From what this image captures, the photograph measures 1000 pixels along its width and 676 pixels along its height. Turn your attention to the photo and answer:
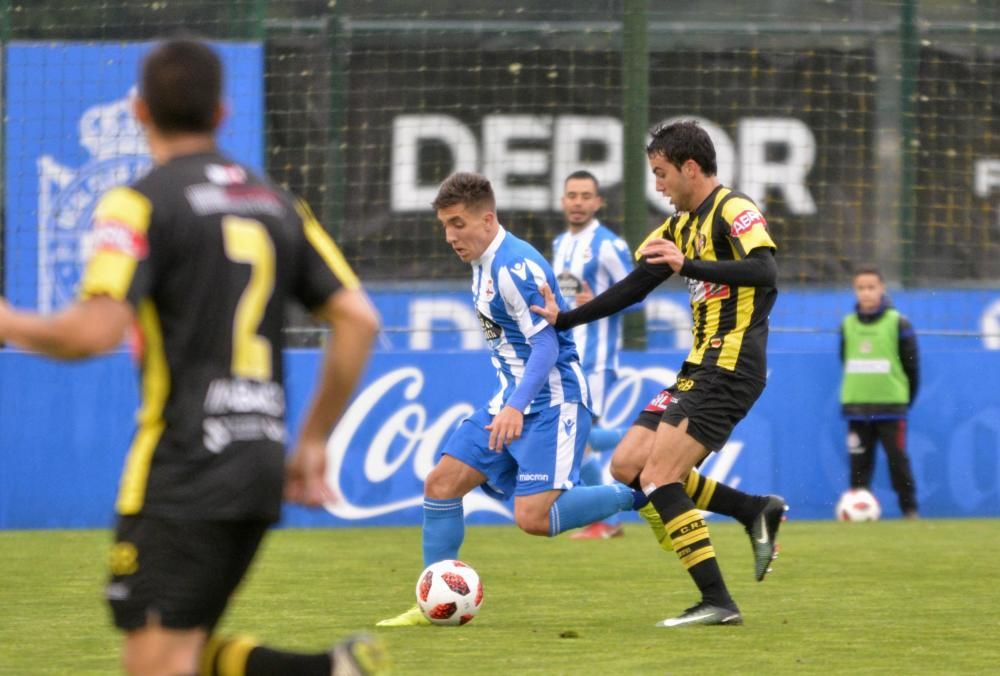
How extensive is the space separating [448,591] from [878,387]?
6023mm

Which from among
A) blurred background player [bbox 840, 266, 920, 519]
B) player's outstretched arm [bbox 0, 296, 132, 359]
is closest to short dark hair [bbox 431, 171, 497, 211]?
player's outstretched arm [bbox 0, 296, 132, 359]

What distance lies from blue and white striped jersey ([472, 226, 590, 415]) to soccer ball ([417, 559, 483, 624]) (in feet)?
2.26

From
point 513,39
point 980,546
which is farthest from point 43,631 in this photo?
point 513,39

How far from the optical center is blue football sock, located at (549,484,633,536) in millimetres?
6953

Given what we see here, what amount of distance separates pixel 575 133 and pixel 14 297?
4.81 metres

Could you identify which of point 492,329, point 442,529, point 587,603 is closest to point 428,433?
point 587,603

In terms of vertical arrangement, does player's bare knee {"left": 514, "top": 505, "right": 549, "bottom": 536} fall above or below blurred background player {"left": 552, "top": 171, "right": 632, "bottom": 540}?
below

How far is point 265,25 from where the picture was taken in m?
13.4

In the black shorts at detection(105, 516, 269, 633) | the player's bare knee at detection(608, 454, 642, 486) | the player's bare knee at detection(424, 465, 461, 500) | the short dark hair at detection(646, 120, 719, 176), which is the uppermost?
the short dark hair at detection(646, 120, 719, 176)

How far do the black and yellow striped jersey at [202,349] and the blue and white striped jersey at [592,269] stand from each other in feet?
22.1

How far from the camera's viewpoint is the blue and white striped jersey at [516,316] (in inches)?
269

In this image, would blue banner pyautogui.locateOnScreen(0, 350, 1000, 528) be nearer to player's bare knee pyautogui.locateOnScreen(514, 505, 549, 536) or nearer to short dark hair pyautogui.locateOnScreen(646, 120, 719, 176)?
A: player's bare knee pyautogui.locateOnScreen(514, 505, 549, 536)

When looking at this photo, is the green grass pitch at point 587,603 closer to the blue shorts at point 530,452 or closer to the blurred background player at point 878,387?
the blue shorts at point 530,452

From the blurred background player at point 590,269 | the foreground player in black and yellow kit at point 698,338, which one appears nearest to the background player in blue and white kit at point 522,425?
the foreground player in black and yellow kit at point 698,338
